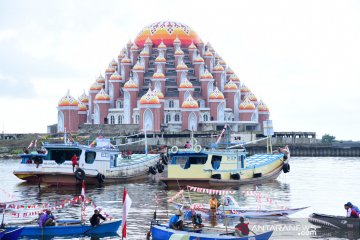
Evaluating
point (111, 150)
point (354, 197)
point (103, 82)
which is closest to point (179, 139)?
point (103, 82)

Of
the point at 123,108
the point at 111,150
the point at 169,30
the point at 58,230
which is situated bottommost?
the point at 58,230

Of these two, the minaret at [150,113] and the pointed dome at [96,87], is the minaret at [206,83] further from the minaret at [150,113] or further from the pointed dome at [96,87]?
the pointed dome at [96,87]

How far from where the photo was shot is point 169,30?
136875mm

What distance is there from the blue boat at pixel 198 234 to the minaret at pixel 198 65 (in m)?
98.0

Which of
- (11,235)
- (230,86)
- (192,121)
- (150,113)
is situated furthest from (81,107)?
(11,235)

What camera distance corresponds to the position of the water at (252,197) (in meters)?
38.7

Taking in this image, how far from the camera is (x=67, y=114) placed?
124 meters

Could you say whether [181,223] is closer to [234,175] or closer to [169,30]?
[234,175]

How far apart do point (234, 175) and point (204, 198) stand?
286 inches

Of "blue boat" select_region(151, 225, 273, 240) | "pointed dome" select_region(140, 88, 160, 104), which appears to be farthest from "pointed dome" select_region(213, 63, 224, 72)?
"blue boat" select_region(151, 225, 273, 240)

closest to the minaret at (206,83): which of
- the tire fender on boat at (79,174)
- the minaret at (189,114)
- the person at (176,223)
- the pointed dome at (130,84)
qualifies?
the minaret at (189,114)

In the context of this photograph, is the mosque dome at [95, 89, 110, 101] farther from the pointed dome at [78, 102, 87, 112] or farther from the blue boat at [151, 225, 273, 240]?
the blue boat at [151, 225, 273, 240]

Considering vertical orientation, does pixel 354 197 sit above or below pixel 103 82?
below

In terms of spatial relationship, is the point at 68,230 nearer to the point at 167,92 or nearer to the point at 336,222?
the point at 336,222
